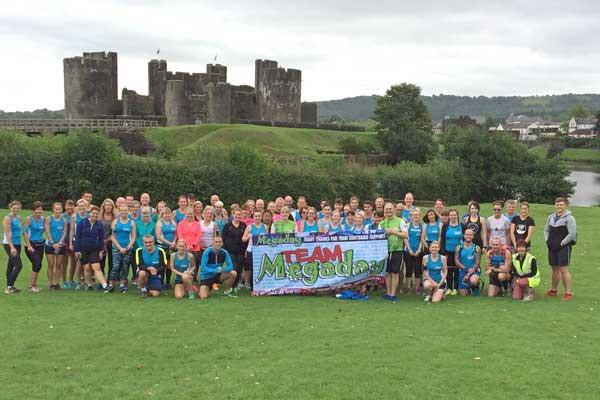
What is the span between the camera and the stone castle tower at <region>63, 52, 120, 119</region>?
58688 millimetres

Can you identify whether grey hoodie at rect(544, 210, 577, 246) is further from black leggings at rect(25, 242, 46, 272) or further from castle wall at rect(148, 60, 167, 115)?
castle wall at rect(148, 60, 167, 115)

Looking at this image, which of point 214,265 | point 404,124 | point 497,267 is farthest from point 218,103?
point 497,267

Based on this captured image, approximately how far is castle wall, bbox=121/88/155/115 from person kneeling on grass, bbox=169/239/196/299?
5302cm

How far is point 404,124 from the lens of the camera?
224 feet

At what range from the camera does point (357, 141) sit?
63.6m

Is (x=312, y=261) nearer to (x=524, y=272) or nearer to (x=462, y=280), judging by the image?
(x=462, y=280)

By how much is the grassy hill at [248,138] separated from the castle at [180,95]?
4.68 meters

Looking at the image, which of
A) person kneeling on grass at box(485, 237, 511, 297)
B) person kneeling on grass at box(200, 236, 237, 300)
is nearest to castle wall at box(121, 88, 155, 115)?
person kneeling on grass at box(200, 236, 237, 300)

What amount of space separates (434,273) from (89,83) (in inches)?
2116

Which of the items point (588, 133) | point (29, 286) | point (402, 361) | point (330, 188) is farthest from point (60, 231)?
point (588, 133)

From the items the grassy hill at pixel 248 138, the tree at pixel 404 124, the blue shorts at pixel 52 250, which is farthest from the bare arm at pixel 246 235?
the tree at pixel 404 124

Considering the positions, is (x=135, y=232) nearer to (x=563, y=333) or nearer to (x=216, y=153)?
(x=563, y=333)

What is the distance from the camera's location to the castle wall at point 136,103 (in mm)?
63000

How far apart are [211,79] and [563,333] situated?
60.2m
